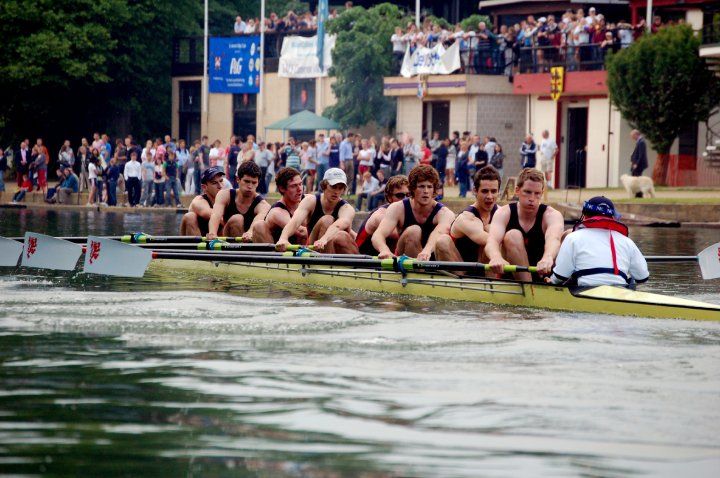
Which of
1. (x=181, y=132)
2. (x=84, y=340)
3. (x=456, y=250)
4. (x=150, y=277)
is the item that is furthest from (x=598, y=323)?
(x=181, y=132)

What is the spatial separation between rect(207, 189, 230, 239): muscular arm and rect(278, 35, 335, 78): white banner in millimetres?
33237

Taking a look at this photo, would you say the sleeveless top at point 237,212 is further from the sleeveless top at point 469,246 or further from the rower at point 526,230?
the rower at point 526,230

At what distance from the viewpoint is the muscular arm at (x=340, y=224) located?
15.2m

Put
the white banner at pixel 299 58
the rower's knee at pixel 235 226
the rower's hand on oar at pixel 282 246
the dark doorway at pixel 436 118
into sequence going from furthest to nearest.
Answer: the white banner at pixel 299 58 < the dark doorway at pixel 436 118 < the rower's knee at pixel 235 226 < the rower's hand on oar at pixel 282 246

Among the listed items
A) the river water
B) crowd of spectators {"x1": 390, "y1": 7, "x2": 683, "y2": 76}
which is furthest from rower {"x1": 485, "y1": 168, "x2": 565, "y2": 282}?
crowd of spectators {"x1": 390, "y1": 7, "x2": 683, "y2": 76}

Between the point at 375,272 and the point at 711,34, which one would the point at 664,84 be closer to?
the point at 711,34

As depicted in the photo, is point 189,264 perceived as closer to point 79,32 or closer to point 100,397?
point 100,397

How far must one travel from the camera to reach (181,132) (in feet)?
191

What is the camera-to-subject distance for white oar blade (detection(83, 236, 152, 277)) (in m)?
14.4

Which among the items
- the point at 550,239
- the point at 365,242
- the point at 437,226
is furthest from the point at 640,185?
the point at 550,239

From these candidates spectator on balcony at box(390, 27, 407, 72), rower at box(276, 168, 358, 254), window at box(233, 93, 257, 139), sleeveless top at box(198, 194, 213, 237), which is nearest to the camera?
rower at box(276, 168, 358, 254)

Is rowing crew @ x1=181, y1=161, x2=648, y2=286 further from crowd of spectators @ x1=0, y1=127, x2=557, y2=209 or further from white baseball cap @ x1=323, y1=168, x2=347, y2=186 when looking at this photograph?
crowd of spectators @ x1=0, y1=127, x2=557, y2=209

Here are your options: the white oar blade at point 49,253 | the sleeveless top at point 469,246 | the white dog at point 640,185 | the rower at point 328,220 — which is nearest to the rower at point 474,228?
the sleeveless top at point 469,246

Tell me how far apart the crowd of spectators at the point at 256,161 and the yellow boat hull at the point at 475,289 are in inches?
685
